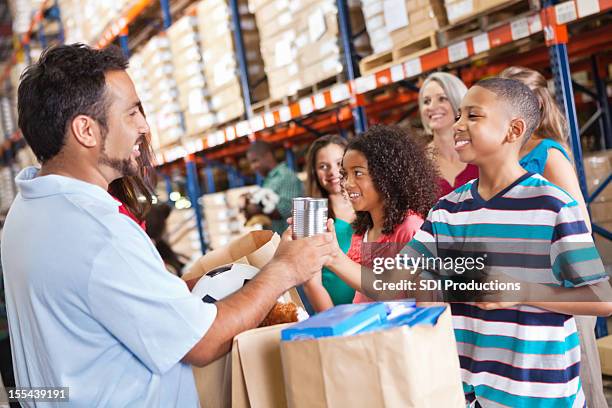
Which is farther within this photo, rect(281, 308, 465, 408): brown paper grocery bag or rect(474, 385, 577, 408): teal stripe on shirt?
rect(474, 385, 577, 408): teal stripe on shirt

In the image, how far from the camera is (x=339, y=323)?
3.59 ft

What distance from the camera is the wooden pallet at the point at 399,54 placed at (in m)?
4.04

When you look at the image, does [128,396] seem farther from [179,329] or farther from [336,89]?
[336,89]

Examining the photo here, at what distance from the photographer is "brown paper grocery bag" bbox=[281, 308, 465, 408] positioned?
1.07 m

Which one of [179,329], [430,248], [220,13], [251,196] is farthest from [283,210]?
[179,329]

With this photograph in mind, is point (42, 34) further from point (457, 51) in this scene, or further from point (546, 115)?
point (546, 115)

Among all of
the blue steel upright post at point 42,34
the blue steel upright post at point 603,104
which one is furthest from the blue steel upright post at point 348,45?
the blue steel upright post at point 42,34

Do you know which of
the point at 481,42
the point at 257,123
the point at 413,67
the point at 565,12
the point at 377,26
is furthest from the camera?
the point at 257,123

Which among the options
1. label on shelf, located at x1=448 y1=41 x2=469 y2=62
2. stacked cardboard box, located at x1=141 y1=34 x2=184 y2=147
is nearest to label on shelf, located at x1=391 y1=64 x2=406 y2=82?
label on shelf, located at x1=448 y1=41 x2=469 y2=62

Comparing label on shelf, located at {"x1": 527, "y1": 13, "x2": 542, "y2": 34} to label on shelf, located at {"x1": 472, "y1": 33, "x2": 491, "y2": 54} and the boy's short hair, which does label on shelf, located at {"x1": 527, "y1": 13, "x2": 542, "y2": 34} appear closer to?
label on shelf, located at {"x1": 472, "y1": 33, "x2": 491, "y2": 54}

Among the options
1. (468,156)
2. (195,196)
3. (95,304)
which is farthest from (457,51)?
(195,196)

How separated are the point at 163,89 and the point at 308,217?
610 centimetres

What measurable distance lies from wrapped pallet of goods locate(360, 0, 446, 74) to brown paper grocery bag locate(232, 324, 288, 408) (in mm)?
3018

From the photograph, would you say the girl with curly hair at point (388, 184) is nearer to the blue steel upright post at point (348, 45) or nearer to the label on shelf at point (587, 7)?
the label on shelf at point (587, 7)
